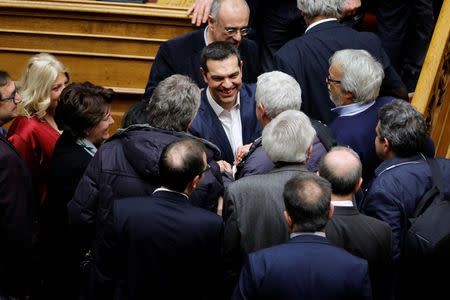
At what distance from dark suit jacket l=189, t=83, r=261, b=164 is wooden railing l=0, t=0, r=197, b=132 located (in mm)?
985

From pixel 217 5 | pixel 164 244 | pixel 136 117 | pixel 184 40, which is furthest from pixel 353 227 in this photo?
pixel 184 40

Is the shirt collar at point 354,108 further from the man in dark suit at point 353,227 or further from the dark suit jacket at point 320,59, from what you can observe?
the man in dark suit at point 353,227

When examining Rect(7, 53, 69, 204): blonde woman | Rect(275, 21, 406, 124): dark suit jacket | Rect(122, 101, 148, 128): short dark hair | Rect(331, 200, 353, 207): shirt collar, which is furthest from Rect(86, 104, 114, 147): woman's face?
Rect(331, 200, 353, 207): shirt collar

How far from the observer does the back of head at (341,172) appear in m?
2.47

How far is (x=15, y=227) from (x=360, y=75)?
75.8 inches

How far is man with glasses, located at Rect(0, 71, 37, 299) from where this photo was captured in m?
2.84

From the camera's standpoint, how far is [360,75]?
3.24m

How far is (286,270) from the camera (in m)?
2.07

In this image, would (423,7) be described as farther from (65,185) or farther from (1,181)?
(1,181)

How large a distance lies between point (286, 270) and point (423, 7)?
3651 mm

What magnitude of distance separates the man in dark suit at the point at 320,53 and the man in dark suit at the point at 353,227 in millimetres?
1206

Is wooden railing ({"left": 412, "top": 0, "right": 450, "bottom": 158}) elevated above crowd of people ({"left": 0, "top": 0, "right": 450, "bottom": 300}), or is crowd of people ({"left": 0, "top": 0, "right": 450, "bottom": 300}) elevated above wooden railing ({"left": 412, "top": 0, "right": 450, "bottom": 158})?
wooden railing ({"left": 412, "top": 0, "right": 450, "bottom": 158})

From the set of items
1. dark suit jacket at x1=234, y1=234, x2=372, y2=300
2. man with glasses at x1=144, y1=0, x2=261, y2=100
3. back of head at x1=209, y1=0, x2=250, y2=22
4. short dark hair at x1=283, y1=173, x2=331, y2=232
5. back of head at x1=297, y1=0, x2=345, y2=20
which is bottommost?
dark suit jacket at x1=234, y1=234, x2=372, y2=300

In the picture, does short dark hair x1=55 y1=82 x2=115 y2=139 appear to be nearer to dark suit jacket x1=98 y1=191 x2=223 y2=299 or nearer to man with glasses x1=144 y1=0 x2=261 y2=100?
man with glasses x1=144 y1=0 x2=261 y2=100
